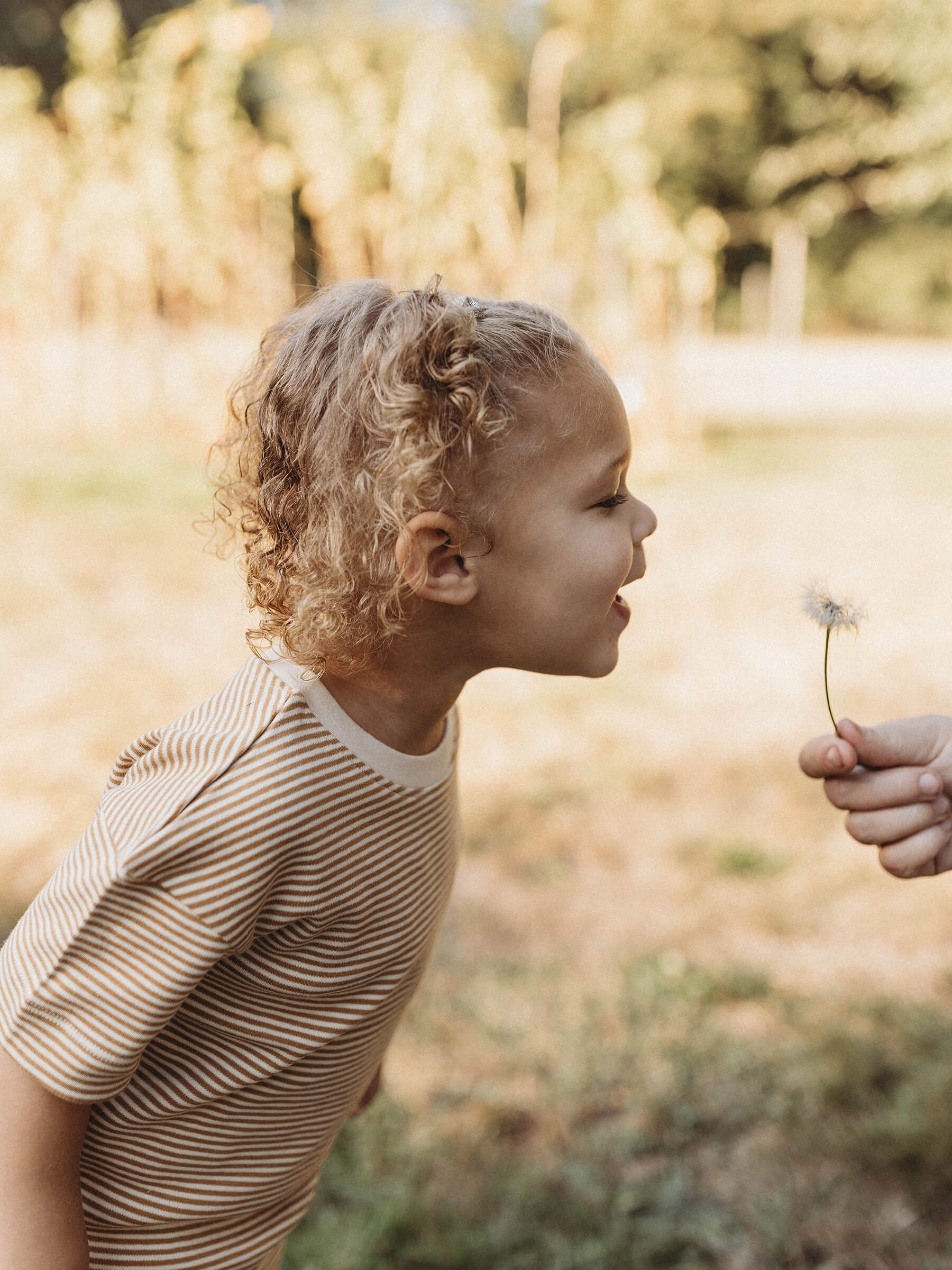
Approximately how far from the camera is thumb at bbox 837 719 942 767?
124 centimetres

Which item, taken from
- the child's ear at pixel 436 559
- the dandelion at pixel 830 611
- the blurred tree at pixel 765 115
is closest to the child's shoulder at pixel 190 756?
the child's ear at pixel 436 559

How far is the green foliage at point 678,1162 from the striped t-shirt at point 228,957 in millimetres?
713

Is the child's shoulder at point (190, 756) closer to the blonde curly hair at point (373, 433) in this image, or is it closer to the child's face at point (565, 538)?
the blonde curly hair at point (373, 433)

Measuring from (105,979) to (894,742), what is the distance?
33.7 inches

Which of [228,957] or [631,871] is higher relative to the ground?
[228,957]

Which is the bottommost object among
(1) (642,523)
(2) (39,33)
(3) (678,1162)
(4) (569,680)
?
(4) (569,680)

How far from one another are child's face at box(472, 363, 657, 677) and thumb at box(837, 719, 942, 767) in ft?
0.98

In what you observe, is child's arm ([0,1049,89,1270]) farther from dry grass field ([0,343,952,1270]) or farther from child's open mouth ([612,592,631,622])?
dry grass field ([0,343,952,1270])

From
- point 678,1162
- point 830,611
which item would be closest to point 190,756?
point 830,611

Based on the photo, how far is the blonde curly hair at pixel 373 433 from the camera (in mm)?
1099

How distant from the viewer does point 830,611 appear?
3.78ft

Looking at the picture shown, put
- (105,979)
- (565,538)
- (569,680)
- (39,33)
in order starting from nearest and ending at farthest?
(105,979), (565,538), (569,680), (39,33)

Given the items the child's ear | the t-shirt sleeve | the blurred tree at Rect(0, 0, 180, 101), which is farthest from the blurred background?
the blurred tree at Rect(0, 0, 180, 101)

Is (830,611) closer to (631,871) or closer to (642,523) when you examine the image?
(642,523)
